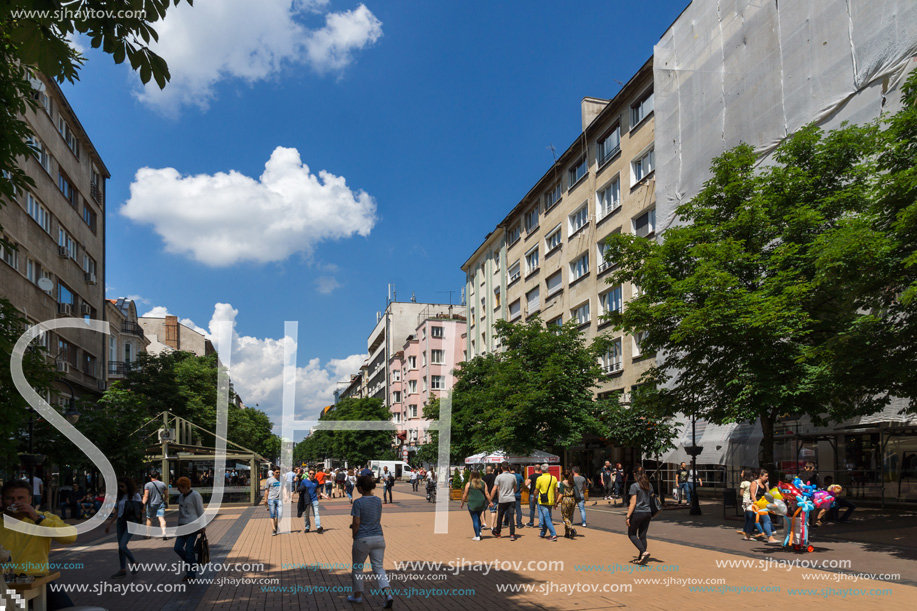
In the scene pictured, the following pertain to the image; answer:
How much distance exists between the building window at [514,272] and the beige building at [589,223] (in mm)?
99

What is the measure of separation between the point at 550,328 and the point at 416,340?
54.8 metres

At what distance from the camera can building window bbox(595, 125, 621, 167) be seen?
37562mm

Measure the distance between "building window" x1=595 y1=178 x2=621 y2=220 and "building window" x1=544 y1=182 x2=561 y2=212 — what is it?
252 inches

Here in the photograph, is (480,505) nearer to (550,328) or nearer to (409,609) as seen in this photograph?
(409,609)

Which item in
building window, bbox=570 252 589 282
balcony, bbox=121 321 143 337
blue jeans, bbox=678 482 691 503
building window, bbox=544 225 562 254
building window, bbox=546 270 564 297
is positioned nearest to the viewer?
blue jeans, bbox=678 482 691 503

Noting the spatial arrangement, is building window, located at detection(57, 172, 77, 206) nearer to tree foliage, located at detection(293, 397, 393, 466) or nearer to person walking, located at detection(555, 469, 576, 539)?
person walking, located at detection(555, 469, 576, 539)

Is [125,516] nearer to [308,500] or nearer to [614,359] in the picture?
[308,500]

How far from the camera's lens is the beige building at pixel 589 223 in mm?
34656

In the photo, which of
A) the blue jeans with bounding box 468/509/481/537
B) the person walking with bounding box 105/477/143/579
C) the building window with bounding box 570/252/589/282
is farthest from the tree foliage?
the person walking with bounding box 105/477/143/579

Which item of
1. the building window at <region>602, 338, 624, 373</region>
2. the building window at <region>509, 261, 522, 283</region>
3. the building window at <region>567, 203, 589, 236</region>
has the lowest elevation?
the building window at <region>602, 338, 624, 373</region>

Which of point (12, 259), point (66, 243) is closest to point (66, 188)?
point (66, 243)

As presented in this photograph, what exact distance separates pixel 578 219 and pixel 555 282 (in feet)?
15.6

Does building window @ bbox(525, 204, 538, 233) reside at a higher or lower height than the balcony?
higher

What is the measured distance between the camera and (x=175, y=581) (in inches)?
433
